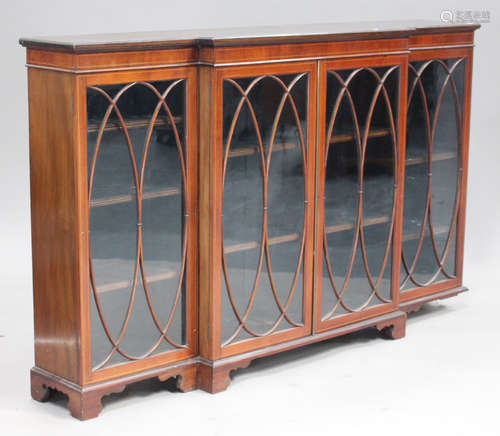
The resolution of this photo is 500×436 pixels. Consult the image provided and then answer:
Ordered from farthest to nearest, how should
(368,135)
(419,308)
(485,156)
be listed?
(485,156)
(419,308)
(368,135)

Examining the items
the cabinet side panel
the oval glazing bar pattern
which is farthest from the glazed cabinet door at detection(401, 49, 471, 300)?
the cabinet side panel

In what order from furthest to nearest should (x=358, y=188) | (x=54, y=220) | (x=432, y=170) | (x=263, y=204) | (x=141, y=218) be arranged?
(x=432, y=170) < (x=358, y=188) < (x=263, y=204) < (x=141, y=218) < (x=54, y=220)

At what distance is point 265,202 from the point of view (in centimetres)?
453

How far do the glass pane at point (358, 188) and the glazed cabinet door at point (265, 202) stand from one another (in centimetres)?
13

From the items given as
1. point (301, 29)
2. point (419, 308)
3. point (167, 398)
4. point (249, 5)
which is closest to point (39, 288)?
point (167, 398)

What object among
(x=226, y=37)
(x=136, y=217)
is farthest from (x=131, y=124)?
(x=226, y=37)

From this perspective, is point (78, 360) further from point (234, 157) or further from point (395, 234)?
point (395, 234)

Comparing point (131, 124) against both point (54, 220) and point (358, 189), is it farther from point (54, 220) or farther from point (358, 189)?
point (358, 189)

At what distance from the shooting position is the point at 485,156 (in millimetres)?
6570

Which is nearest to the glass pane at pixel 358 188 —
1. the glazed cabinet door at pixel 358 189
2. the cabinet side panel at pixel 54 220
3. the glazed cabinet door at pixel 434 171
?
the glazed cabinet door at pixel 358 189

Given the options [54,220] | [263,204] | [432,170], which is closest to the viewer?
[54,220]

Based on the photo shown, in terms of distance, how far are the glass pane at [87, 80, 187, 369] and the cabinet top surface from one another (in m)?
0.15

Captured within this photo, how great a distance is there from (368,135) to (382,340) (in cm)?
95

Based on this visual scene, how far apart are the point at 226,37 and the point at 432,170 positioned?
1528mm
